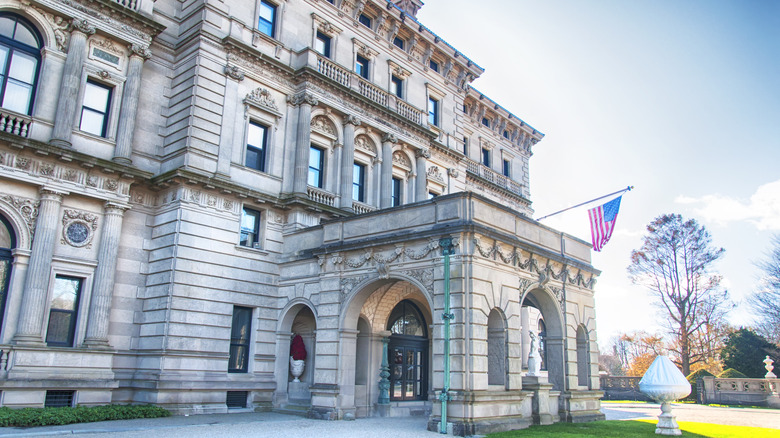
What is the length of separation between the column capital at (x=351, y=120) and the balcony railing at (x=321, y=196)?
386cm

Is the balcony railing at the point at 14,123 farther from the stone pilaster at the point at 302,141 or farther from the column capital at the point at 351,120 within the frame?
the column capital at the point at 351,120

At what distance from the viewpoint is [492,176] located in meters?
42.8

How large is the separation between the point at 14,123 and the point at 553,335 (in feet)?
68.7

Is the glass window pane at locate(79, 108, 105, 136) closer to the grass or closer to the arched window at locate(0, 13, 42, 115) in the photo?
the arched window at locate(0, 13, 42, 115)

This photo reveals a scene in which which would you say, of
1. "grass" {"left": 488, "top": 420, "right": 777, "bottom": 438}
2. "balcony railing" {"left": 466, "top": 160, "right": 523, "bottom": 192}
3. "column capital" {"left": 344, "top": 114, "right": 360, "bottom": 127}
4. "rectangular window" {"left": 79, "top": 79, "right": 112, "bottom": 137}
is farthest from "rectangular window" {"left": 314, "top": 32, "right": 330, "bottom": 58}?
"grass" {"left": 488, "top": 420, "right": 777, "bottom": 438}

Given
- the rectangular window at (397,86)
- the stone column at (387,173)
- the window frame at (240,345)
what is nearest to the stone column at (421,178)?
the stone column at (387,173)

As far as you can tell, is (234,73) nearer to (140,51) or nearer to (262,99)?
(262,99)

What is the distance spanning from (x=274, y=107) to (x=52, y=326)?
12.3 metres

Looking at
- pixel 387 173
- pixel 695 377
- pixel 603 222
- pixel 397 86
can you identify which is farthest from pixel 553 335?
pixel 695 377

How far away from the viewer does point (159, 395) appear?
768 inches

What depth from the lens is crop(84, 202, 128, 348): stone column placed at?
19.6 metres

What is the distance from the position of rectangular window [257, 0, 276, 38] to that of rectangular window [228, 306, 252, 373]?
12.6 m

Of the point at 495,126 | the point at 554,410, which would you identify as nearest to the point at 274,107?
the point at 554,410

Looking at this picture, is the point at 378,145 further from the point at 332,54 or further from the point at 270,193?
the point at 270,193
